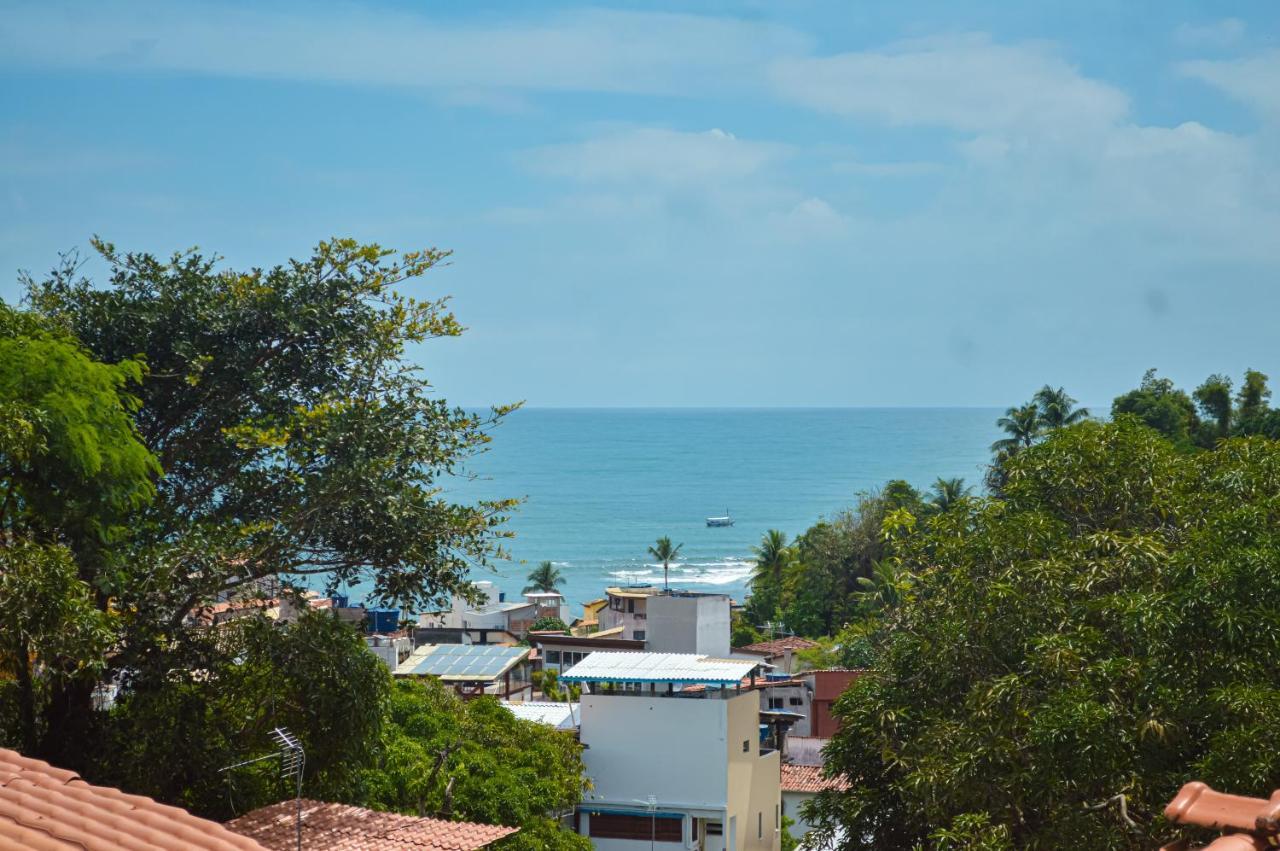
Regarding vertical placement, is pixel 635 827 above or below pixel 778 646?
below

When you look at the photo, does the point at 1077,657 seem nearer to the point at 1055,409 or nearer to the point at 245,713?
the point at 245,713

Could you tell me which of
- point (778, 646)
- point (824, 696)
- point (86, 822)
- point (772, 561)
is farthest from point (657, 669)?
point (772, 561)

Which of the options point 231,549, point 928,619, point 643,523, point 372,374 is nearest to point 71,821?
point 231,549

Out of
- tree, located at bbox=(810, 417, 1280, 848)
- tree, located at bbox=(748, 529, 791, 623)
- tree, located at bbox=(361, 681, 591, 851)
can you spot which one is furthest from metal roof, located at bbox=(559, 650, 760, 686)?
tree, located at bbox=(748, 529, 791, 623)

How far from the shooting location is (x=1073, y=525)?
63.1 feet

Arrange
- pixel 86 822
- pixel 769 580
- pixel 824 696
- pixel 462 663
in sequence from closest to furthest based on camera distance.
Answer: pixel 86 822, pixel 462 663, pixel 824 696, pixel 769 580

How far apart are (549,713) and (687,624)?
17.6 feet

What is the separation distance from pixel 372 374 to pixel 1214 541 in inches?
405

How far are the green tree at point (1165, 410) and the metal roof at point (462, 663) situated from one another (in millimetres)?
33428

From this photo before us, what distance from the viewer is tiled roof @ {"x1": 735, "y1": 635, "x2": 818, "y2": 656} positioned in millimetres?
54594

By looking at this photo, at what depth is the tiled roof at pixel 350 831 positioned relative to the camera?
14.2 metres

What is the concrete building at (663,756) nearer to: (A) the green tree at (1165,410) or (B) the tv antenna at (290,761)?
(B) the tv antenna at (290,761)

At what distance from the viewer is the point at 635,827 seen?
27172 mm

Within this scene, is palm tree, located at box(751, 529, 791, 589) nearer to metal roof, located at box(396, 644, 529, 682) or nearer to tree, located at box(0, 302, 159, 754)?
metal roof, located at box(396, 644, 529, 682)
